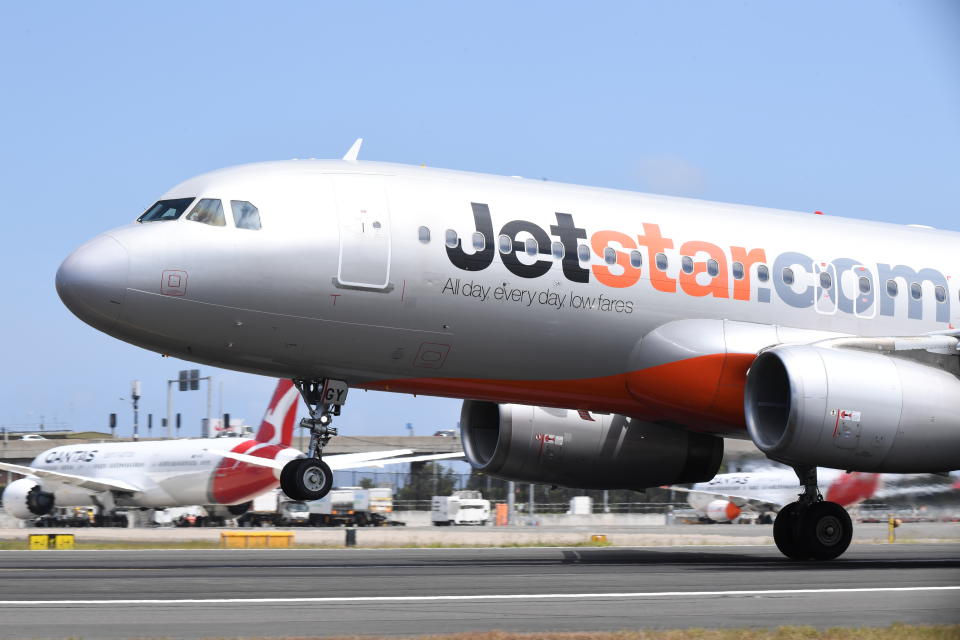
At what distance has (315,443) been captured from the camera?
58.7 feet

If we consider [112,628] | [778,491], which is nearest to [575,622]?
[112,628]

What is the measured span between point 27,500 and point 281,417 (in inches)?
618

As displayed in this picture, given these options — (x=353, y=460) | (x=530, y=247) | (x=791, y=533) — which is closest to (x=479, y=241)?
(x=530, y=247)

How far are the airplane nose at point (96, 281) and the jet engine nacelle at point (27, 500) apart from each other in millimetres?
50388

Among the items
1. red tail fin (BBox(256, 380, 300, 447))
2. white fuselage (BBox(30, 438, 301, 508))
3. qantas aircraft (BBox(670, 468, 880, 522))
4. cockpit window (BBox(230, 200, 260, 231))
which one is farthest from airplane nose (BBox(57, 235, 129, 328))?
qantas aircraft (BBox(670, 468, 880, 522))

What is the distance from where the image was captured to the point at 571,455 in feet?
75.9

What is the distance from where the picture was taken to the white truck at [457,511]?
69.2 meters

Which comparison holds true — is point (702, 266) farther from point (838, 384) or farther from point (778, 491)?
point (778, 491)

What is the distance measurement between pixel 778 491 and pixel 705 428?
42.5m

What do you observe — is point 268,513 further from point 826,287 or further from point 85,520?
point 826,287

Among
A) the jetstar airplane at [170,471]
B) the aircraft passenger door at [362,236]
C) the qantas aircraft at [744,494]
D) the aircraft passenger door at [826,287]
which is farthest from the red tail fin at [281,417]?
the aircraft passenger door at [362,236]

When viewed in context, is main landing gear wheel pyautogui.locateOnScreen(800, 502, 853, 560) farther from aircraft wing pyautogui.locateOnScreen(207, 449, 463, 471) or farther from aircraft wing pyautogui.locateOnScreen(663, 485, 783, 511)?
aircraft wing pyautogui.locateOnScreen(663, 485, 783, 511)

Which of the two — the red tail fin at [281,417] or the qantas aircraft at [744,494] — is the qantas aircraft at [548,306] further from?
the qantas aircraft at [744,494]

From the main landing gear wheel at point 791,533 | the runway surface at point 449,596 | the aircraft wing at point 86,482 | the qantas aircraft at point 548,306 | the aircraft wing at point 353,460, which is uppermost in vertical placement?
the qantas aircraft at point 548,306
